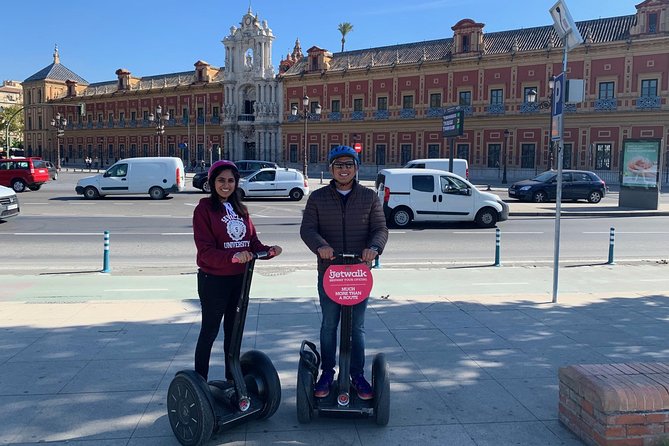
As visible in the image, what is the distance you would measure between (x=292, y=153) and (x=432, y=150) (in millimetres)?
15968

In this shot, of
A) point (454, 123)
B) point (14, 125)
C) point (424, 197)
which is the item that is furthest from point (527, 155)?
point (14, 125)

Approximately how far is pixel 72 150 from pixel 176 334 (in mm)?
84525

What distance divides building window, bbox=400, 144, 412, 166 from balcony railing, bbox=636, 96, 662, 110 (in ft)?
59.8

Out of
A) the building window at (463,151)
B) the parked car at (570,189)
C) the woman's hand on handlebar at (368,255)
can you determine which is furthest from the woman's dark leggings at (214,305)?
the building window at (463,151)

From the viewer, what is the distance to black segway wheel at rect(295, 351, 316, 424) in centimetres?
378

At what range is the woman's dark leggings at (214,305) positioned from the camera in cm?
373

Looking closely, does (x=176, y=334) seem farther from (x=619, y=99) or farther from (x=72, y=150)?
(x=72, y=150)

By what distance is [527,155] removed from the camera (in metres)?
45.3

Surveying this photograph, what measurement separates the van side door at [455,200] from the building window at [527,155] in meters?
29.9

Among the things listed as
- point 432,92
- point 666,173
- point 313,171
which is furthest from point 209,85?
point 666,173

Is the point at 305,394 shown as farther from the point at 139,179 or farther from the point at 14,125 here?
the point at 14,125

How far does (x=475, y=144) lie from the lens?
4772 cm

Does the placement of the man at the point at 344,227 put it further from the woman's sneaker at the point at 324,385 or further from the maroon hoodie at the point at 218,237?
the maroon hoodie at the point at 218,237

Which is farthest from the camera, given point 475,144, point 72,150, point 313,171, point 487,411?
point 72,150
